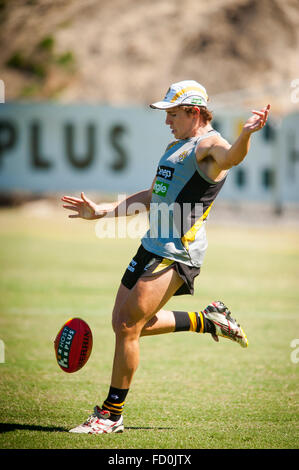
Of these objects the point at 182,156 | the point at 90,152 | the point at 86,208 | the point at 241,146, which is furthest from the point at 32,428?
the point at 90,152

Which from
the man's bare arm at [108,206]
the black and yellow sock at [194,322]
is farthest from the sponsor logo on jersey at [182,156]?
the black and yellow sock at [194,322]

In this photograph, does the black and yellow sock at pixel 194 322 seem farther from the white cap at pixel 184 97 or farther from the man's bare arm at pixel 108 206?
the white cap at pixel 184 97

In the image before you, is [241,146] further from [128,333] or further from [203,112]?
[128,333]

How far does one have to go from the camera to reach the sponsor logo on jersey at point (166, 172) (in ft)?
16.9

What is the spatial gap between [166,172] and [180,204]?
10.2 inches

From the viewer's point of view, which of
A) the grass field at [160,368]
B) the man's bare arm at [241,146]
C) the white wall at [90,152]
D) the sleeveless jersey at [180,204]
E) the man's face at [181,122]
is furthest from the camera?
the white wall at [90,152]

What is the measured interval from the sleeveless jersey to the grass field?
1.27 metres

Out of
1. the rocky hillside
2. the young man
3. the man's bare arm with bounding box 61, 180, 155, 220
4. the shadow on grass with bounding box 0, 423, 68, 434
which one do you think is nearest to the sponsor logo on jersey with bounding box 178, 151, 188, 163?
the young man

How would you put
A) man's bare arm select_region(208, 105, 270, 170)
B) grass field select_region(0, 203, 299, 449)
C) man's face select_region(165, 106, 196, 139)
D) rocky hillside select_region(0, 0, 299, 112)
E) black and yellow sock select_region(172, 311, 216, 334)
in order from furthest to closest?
1. rocky hillside select_region(0, 0, 299, 112)
2. black and yellow sock select_region(172, 311, 216, 334)
3. man's face select_region(165, 106, 196, 139)
4. grass field select_region(0, 203, 299, 449)
5. man's bare arm select_region(208, 105, 270, 170)

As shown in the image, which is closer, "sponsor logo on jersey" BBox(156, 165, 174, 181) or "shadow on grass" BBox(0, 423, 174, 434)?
"shadow on grass" BBox(0, 423, 174, 434)

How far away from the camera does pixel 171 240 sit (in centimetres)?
516

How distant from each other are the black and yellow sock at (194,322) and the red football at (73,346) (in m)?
0.77

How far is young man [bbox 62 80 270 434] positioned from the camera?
5.06m

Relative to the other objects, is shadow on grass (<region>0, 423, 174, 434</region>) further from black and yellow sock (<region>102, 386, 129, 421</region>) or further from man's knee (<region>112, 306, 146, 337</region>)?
man's knee (<region>112, 306, 146, 337</region>)
